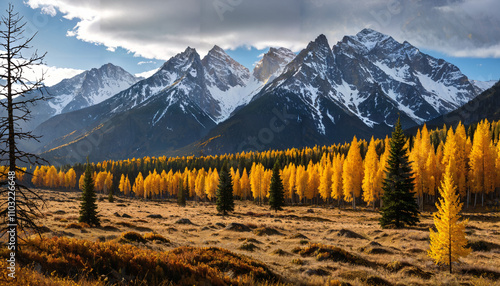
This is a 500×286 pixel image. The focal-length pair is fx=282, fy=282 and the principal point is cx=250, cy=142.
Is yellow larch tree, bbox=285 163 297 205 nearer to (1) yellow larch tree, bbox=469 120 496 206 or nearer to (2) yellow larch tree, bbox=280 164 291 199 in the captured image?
(2) yellow larch tree, bbox=280 164 291 199

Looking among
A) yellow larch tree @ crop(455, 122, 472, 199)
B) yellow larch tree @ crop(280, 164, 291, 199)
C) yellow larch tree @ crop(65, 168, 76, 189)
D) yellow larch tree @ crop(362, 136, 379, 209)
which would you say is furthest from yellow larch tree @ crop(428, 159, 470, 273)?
yellow larch tree @ crop(65, 168, 76, 189)

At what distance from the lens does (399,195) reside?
36.4 m

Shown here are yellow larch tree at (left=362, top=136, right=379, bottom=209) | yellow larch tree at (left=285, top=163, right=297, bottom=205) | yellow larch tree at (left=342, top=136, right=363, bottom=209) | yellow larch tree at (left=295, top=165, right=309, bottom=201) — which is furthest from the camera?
yellow larch tree at (left=285, top=163, right=297, bottom=205)

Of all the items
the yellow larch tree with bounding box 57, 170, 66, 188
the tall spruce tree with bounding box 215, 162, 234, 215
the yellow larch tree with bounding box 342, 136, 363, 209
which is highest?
the yellow larch tree with bounding box 342, 136, 363, 209

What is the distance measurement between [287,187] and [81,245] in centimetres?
8288

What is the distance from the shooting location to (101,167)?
180m

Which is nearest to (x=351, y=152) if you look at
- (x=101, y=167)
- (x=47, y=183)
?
(x=47, y=183)

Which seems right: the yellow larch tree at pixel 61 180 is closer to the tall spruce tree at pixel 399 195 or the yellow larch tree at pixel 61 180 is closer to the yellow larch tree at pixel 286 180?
the yellow larch tree at pixel 286 180

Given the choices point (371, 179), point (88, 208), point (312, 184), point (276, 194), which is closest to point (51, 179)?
point (312, 184)

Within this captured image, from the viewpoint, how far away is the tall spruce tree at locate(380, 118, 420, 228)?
1427 inches

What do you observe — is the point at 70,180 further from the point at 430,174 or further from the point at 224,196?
the point at 430,174

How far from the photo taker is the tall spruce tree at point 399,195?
119ft

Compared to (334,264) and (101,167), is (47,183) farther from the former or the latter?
(334,264)

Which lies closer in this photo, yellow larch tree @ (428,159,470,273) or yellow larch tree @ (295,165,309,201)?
yellow larch tree @ (428,159,470,273)
